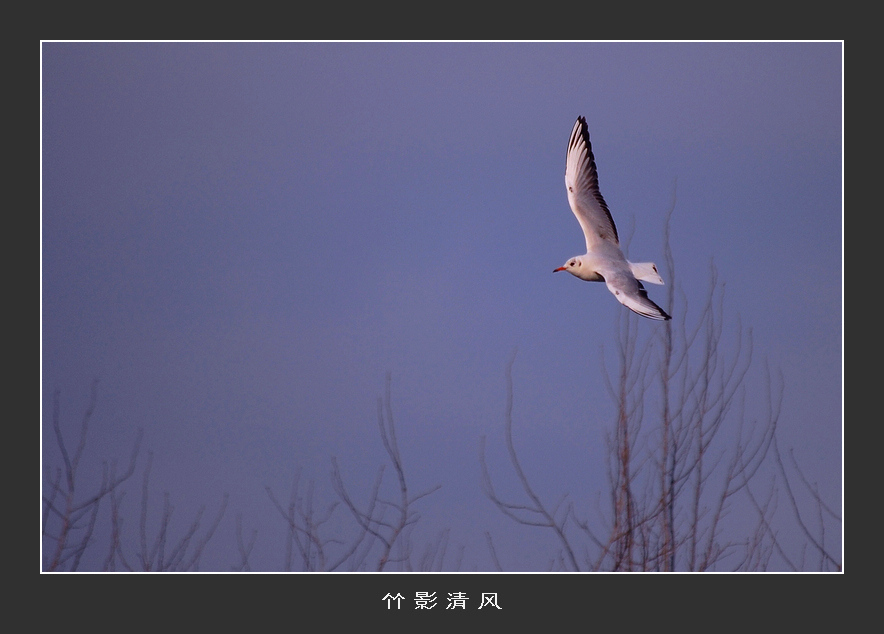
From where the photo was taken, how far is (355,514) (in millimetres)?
3684

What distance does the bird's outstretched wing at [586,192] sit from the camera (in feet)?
13.8

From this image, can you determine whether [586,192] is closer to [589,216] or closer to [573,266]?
[589,216]

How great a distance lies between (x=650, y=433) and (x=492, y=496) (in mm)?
717

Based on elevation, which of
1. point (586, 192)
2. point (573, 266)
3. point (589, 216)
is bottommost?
point (573, 266)

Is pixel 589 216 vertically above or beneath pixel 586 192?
beneath

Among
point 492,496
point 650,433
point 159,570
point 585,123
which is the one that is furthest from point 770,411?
point 159,570

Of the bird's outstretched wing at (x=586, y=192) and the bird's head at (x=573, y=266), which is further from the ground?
the bird's outstretched wing at (x=586, y=192)

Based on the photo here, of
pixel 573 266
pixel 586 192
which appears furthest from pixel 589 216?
pixel 573 266

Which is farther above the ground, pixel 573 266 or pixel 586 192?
pixel 586 192

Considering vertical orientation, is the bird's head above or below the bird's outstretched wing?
below

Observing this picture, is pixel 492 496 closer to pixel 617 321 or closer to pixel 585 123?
pixel 617 321

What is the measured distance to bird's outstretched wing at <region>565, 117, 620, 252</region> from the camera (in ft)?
13.8

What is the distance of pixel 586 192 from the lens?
4227 mm
